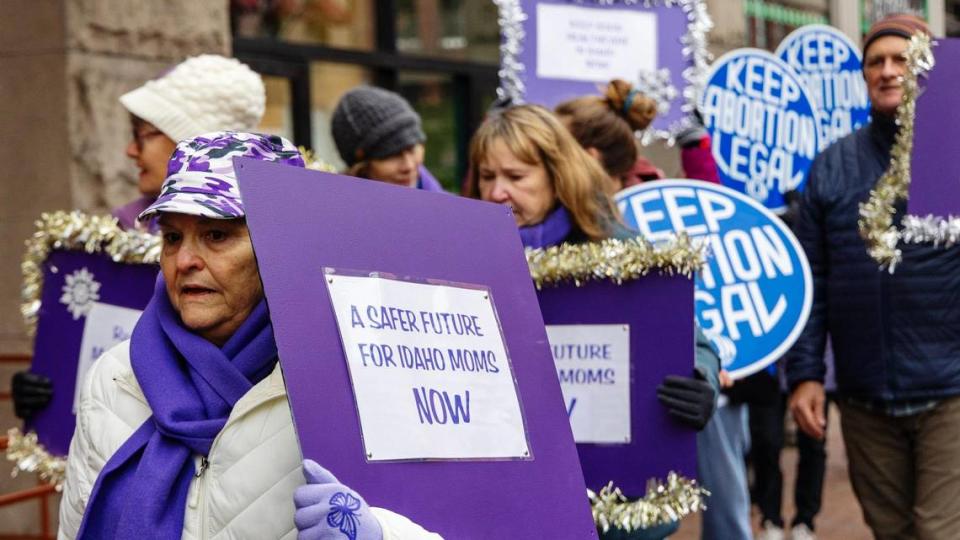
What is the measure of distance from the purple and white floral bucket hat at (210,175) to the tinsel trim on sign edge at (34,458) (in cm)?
188

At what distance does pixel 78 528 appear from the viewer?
2.88 m

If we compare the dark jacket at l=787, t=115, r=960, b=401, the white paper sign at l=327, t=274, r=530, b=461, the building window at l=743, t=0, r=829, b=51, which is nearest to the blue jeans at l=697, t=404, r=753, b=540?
the dark jacket at l=787, t=115, r=960, b=401

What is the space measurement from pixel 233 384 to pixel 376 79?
683cm

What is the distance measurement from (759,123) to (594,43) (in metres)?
0.95

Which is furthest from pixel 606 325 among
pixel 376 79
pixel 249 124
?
pixel 376 79

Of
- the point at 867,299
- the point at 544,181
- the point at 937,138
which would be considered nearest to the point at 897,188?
the point at 937,138

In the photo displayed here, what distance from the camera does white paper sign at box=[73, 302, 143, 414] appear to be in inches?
177

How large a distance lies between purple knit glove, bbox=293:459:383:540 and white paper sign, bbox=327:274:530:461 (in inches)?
5.3

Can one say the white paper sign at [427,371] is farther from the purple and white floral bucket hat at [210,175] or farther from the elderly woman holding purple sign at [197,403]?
the purple and white floral bucket hat at [210,175]

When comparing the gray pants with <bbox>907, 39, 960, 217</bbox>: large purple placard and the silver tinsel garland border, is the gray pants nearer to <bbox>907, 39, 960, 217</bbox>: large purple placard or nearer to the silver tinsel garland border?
<bbox>907, 39, 960, 217</bbox>: large purple placard

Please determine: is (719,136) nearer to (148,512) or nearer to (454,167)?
(454,167)

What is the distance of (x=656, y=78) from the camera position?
6645mm

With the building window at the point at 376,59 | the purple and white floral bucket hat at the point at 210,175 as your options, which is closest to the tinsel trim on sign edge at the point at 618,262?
the purple and white floral bucket hat at the point at 210,175

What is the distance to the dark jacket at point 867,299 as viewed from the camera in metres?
5.34
